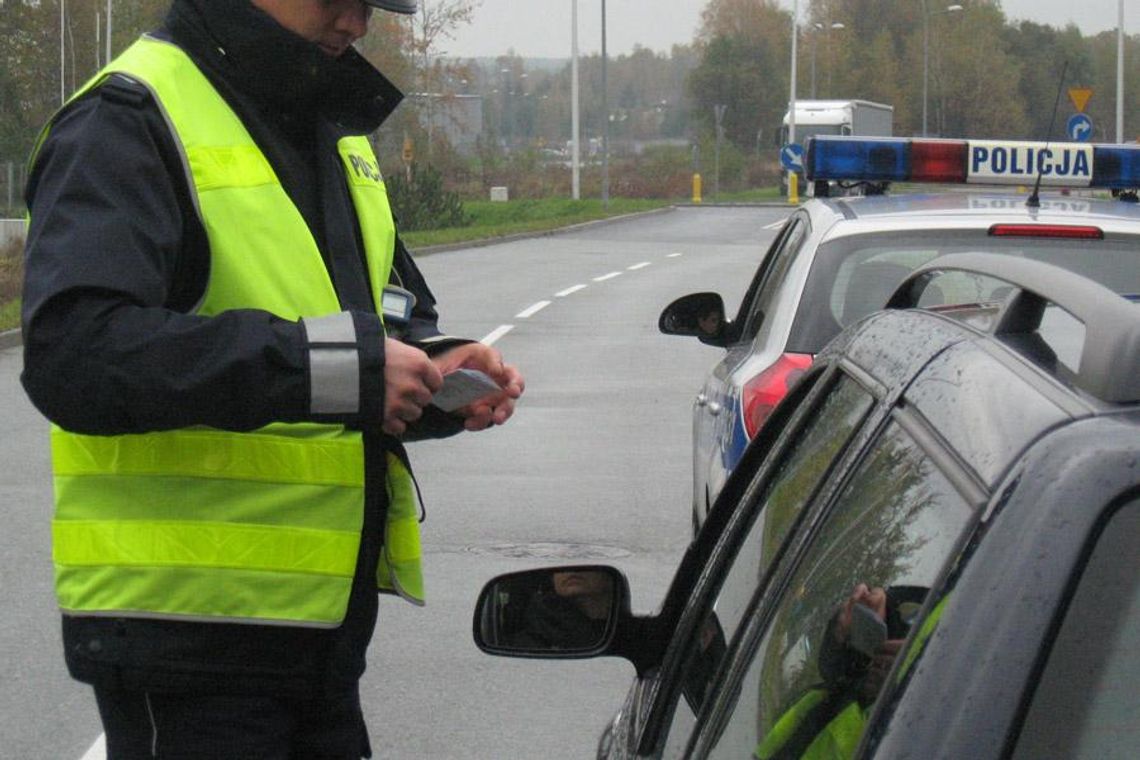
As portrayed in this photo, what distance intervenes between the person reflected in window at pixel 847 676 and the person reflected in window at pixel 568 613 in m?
0.83

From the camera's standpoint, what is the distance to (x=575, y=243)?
35.4 m

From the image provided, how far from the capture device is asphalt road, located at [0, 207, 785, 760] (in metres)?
5.54

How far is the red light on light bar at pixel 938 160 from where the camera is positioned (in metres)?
6.43

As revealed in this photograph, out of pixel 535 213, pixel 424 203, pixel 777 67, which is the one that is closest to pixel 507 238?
pixel 424 203

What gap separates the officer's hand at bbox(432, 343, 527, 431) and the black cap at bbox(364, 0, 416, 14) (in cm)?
50

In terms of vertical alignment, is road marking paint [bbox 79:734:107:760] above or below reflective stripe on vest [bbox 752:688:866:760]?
below

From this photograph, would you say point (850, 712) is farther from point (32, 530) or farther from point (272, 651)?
point (32, 530)

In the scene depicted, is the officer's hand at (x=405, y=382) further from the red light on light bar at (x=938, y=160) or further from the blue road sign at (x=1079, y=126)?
the blue road sign at (x=1079, y=126)

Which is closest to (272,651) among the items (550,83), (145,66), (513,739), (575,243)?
(145,66)

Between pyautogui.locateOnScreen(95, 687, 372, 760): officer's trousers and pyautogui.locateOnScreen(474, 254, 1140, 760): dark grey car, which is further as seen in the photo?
pyautogui.locateOnScreen(95, 687, 372, 760): officer's trousers

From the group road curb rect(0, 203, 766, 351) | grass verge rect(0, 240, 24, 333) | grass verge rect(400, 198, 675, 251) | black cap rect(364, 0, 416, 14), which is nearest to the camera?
black cap rect(364, 0, 416, 14)

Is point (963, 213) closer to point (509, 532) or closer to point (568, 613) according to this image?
point (568, 613)

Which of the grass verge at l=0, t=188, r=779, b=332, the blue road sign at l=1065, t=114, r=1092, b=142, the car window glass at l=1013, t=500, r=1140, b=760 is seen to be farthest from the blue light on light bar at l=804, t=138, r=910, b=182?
the blue road sign at l=1065, t=114, r=1092, b=142

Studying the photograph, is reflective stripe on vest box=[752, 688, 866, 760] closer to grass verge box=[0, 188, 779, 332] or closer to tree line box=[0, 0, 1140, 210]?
tree line box=[0, 0, 1140, 210]
